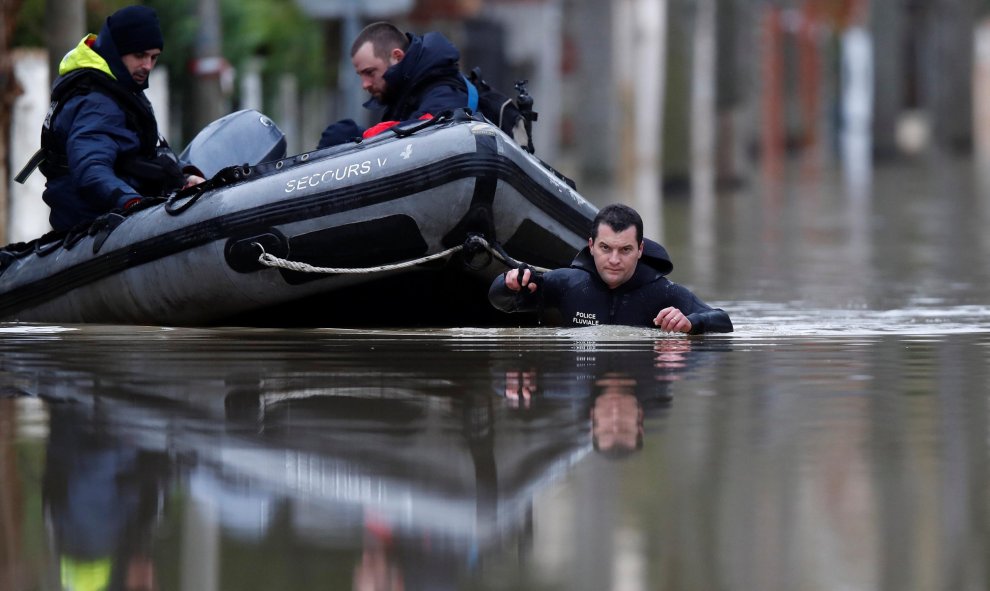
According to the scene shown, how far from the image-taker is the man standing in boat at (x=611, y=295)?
9242 millimetres

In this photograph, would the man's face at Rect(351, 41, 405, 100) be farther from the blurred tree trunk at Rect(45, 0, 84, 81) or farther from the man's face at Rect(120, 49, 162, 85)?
the blurred tree trunk at Rect(45, 0, 84, 81)

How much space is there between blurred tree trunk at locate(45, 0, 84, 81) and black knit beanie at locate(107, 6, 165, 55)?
13.0 feet

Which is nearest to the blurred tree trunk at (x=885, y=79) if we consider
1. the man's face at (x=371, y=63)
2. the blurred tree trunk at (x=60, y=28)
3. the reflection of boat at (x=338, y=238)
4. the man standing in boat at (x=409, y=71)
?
the blurred tree trunk at (x=60, y=28)

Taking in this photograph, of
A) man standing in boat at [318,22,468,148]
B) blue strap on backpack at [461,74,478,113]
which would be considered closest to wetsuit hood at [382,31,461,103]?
man standing in boat at [318,22,468,148]

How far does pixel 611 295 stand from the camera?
9.44 m

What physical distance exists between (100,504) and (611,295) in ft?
14.7

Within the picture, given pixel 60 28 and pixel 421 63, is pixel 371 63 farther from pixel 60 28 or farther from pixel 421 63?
pixel 60 28

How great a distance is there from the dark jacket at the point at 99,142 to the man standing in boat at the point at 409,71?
3.31 feet

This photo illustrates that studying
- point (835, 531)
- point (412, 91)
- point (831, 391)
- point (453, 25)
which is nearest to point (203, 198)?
point (412, 91)

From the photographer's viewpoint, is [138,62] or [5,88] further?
[5,88]

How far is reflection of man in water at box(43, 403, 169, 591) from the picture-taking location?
176 inches

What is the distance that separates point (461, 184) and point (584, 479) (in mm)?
4440

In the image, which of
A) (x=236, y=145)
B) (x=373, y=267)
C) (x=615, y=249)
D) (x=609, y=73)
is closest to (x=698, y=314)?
(x=615, y=249)

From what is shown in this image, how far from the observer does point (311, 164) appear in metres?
10.1
